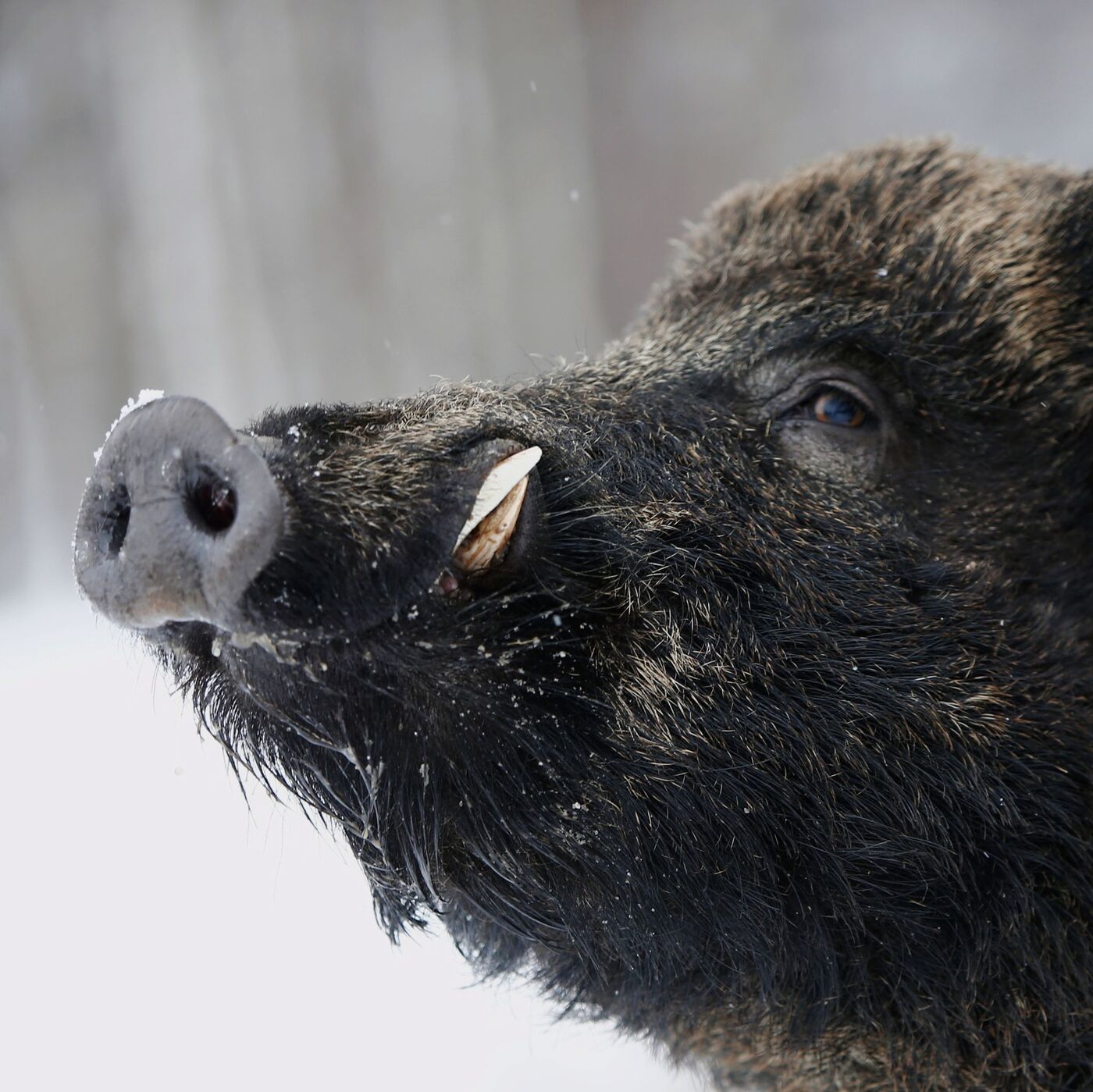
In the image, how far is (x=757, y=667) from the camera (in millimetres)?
2035

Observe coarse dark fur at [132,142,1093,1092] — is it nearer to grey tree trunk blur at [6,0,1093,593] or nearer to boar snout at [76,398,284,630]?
boar snout at [76,398,284,630]

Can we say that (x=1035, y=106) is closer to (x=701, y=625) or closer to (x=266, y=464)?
(x=701, y=625)

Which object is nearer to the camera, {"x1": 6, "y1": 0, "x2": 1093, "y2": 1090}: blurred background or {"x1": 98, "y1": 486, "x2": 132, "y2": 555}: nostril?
{"x1": 98, "y1": 486, "x2": 132, "y2": 555}: nostril

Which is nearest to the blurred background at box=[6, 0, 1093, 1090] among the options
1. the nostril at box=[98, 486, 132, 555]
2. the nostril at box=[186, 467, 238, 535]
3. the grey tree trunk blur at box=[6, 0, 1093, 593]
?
the grey tree trunk blur at box=[6, 0, 1093, 593]

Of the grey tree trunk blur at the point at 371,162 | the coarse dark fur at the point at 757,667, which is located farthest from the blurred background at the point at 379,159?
the coarse dark fur at the point at 757,667

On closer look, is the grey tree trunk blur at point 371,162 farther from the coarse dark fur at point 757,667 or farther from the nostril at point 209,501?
the nostril at point 209,501

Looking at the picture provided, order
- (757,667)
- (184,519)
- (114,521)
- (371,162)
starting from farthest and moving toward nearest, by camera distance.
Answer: (371,162), (757,667), (114,521), (184,519)

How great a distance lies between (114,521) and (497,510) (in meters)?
0.57

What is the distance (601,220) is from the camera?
8.47 meters

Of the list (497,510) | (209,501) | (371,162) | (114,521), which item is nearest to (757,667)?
(497,510)

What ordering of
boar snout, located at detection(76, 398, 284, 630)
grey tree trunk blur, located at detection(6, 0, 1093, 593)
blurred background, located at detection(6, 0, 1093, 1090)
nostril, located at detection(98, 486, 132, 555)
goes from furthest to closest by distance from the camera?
grey tree trunk blur, located at detection(6, 0, 1093, 593) → blurred background, located at detection(6, 0, 1093, 1090) → nostril, located at detection(98, 486, 132, 555) → boar snout, located at detection(76, 398, 284, 630)

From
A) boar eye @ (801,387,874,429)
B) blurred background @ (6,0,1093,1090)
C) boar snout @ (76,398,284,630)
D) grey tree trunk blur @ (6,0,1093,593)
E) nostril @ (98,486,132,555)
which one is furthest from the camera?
grey tree trunk blur @ (6,0,1093,593)

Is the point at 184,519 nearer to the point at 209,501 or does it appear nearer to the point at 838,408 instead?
the point at 209,501

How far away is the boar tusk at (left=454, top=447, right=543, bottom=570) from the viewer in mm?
1759
